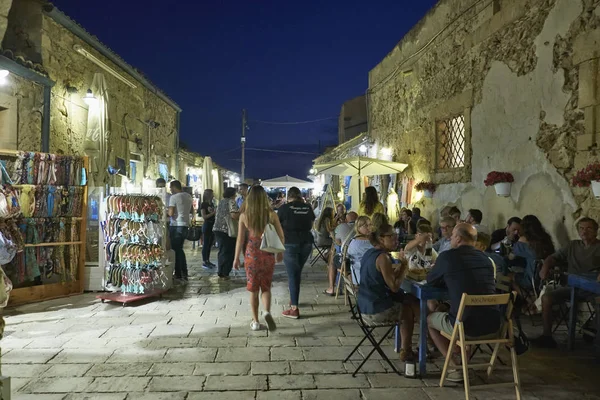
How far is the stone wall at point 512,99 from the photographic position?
18.0 ft

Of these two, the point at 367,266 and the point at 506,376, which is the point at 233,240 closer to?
the point at 367,266

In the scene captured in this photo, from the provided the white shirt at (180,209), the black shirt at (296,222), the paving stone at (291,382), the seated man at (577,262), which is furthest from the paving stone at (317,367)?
the white shirt at (180,209)

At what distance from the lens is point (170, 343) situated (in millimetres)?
A: 4465

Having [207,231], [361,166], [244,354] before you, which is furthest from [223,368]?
[361,166]

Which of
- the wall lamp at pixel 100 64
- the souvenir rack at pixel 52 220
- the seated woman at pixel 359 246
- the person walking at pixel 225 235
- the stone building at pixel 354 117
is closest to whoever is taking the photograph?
the seated woman at pixel 359 246

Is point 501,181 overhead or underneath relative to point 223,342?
overhead

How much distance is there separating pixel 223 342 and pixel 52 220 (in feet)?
11.6

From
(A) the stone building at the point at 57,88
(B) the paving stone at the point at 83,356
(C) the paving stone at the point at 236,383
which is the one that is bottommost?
(C) the paving stone at the point at 236,383

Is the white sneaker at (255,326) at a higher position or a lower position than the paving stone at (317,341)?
higher

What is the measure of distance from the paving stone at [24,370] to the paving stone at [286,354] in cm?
197

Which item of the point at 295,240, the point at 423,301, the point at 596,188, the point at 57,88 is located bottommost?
Answer: the point at 423,301

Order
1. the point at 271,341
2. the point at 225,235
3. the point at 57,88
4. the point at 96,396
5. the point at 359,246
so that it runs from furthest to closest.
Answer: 1. the point at 57,88
2. the point at 225,235
3. the point at 359,246
4. the point at 271,341
5. the point at 96,396

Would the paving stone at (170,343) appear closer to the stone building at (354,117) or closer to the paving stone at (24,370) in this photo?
the paving stone at (24,370)

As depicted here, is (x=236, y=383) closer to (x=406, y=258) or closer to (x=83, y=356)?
(x=83, y=356)
